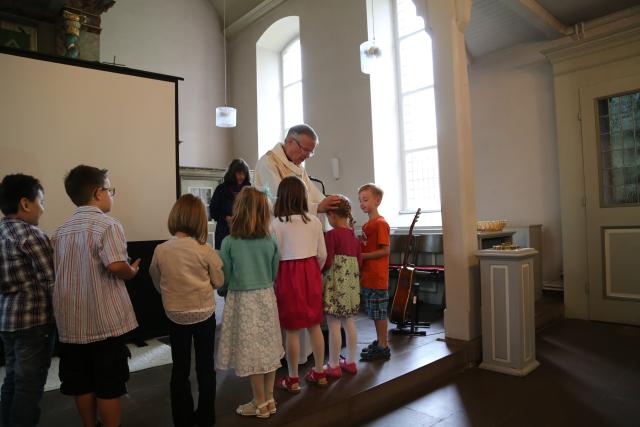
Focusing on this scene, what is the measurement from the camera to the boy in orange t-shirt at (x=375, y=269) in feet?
10.0

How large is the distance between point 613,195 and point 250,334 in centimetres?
412

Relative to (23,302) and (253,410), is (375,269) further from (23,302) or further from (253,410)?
(23,302)

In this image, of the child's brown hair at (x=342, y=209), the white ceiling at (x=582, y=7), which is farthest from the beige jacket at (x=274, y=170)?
the white ceiling at (x=582, y=7)

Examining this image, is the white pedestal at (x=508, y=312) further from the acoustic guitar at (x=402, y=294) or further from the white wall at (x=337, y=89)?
the white wall at (x=337, y=89)

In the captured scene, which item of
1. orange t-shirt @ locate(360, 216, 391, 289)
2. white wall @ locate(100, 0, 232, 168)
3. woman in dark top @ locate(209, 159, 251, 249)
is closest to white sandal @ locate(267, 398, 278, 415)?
orange t-shirt @ locate(360, 216, 391, 289)

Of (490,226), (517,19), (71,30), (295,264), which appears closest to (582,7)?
(517,19)

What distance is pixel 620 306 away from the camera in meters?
4.36

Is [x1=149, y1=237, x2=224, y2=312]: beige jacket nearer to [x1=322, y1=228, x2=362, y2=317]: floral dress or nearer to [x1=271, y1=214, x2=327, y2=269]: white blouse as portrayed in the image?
[x1=271, y1=214, x2=327, y2=269]: white blouse

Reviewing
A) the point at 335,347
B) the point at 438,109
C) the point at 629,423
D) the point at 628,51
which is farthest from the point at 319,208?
the point at 628,51

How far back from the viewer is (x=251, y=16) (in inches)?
356

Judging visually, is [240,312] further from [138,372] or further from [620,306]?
[620,306]

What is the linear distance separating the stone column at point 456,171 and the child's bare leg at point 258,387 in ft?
6.28

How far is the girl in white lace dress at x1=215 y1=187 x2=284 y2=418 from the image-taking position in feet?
7.02

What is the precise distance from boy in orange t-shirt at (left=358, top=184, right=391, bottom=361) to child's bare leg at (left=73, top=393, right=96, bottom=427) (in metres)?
1.74
